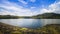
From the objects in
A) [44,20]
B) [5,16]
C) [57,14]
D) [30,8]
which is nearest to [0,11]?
[5,16]

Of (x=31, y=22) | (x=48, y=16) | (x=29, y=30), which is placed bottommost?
(x=29, y=30)

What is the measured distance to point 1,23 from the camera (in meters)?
2.78

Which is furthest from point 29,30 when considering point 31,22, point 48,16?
point 48,16

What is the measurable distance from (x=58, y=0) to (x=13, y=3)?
3.50 feet

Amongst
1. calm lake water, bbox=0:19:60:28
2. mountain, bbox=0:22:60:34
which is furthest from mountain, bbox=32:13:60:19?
mountain, bbox=0:22:60:34

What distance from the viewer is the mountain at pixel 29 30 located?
2.70m

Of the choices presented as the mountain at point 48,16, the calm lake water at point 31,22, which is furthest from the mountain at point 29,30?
the mountain at point 48,16

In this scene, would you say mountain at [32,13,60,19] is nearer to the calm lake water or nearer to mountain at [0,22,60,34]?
the calm lake water

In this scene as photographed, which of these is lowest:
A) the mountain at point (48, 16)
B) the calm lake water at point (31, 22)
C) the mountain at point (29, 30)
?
the mountain at point (29, 30)

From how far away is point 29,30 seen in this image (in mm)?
2729

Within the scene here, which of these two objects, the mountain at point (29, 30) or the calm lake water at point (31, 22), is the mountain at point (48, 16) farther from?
the mountain at point (29, 30)

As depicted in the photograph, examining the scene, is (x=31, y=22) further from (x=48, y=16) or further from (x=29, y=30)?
(x=48, y=16)

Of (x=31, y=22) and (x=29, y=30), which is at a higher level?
(x=31, y=22)

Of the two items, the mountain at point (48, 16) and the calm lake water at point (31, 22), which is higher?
the mountain at point (48, 16)
